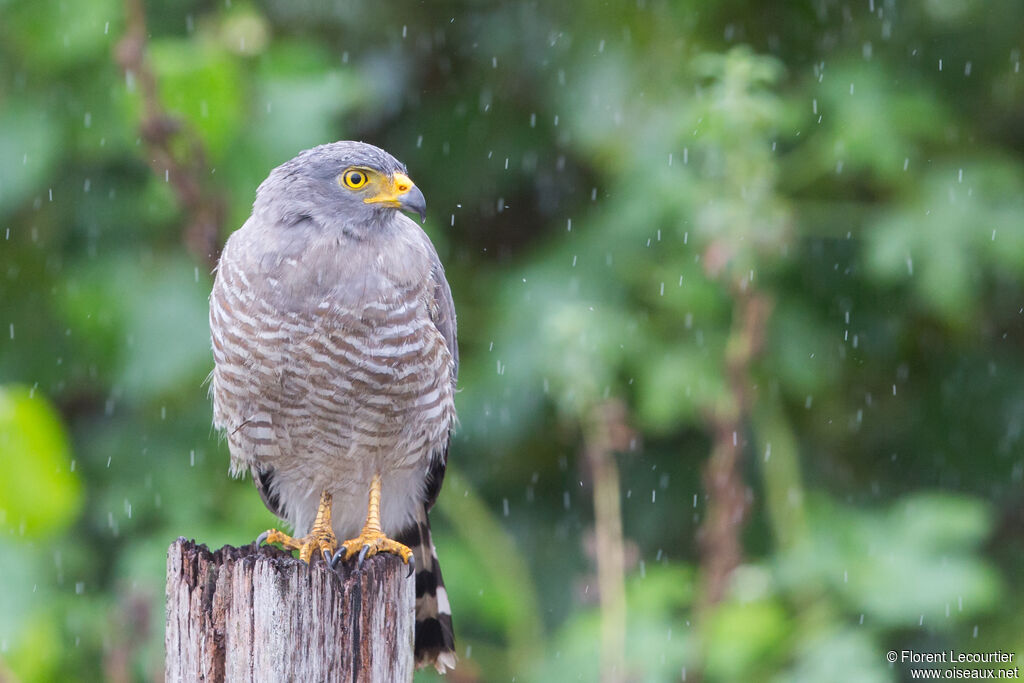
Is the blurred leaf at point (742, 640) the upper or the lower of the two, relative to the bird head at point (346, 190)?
lower

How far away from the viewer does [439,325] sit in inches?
130

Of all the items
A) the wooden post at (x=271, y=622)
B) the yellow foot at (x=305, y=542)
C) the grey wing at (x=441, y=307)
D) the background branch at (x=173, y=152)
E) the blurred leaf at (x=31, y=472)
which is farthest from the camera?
the background branch at (x=173, y=152)

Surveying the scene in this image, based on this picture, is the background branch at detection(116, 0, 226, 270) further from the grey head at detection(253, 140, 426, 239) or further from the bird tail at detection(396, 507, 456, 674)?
the bird tail at detection(396, 507, 456, 674)

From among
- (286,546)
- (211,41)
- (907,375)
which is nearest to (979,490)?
(907,375)

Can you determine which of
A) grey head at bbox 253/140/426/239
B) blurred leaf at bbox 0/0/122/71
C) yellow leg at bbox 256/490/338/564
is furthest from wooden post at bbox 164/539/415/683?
blurred leaf at bbox 0/0/122/71

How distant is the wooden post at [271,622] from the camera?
6.88 feet

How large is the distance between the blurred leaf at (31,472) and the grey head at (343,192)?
106cm

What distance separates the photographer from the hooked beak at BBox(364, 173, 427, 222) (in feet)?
10.2

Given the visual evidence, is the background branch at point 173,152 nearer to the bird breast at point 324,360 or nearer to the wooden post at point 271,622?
the bird breast at point 324,360

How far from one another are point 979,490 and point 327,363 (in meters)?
3.67

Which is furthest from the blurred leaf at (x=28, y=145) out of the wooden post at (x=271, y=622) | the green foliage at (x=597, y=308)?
the wooden post at (x=271, y=622)

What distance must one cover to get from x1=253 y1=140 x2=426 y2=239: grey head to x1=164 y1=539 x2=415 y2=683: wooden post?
1140mm

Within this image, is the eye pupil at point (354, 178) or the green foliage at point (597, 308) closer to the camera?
the eye pupil at point (354, 178)

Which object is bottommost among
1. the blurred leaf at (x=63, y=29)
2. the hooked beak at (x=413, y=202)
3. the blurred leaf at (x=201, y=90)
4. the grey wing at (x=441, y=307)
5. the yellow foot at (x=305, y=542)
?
the yellow foot at (x=305, y=542)
